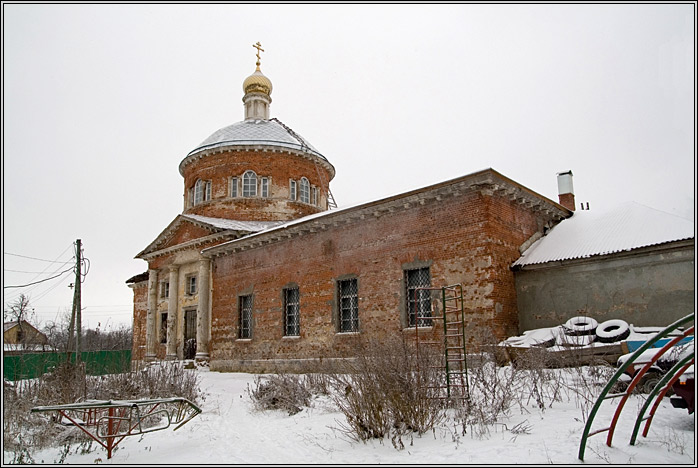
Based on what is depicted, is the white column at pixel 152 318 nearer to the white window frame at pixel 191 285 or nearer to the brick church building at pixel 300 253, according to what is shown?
the brick church building at pixel 300 253

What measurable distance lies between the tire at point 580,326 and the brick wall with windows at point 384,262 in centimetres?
165

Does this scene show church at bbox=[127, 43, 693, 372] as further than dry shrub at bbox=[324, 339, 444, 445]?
Yes

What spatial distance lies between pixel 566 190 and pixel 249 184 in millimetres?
16125

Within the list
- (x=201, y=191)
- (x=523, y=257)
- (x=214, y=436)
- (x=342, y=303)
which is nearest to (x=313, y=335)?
(x=342, y=303)

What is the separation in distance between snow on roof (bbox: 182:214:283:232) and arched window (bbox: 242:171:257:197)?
5.79ft

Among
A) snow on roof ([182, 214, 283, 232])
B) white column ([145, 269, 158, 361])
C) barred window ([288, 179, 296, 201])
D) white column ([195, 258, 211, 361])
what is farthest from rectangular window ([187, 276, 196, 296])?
barred window ([288, 179, 296, 201])

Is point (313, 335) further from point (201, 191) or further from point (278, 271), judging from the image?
point (201, 191)

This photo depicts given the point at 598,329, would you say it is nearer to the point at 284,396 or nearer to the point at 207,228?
the point at 284,396

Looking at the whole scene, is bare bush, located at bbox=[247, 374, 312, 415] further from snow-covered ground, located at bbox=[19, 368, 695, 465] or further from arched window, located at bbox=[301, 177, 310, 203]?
arched window, located at bbox=[301, 177, 310, 203]

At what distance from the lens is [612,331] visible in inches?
478

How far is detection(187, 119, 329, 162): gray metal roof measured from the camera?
28922 millimetres

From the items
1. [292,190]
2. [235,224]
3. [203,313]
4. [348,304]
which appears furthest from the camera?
[292,190]

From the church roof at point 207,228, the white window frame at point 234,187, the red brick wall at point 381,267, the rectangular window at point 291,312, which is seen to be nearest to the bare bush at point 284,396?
the red brick wall at point 381,267

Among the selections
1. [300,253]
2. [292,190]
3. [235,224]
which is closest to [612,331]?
[300,253]
